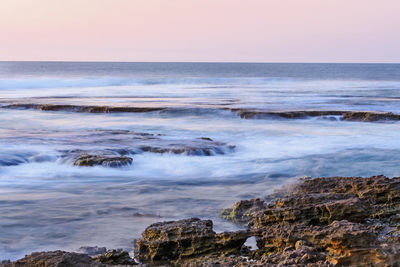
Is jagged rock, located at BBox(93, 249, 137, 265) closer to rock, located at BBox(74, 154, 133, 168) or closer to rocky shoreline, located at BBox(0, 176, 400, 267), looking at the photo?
rocky shoreline, located at BBox(0, 176, 400, 267)

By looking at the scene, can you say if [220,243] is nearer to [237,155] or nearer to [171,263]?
[171,263]

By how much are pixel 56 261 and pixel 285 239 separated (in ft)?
5.91

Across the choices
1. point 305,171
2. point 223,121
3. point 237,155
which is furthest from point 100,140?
point 223,121

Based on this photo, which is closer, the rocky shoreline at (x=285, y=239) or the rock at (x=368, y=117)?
the rocky shoreline at (x=285, y=239)

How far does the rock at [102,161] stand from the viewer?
354 inches

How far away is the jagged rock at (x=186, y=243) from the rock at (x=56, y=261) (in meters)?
0.77

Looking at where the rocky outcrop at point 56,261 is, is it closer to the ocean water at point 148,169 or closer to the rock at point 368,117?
the ocean water at point 148,169

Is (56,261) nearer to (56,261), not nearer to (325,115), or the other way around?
(56,261)

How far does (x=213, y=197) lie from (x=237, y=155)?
145 inches

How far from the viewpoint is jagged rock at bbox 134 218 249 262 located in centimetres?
424

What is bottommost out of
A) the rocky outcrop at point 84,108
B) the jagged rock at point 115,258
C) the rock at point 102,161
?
the rock at point 102,161

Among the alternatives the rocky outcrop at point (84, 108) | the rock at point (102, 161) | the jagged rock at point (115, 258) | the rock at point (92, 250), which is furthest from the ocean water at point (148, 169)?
the rocky outcrop at point (84, 108)

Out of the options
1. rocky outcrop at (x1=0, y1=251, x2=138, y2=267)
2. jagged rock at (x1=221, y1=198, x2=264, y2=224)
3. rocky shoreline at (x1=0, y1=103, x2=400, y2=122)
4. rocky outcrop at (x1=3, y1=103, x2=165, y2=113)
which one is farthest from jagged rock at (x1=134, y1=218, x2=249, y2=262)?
rocky outcrop at (x1=3, y1=103, x2=165, y2=113)

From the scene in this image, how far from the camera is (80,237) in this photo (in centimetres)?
539
